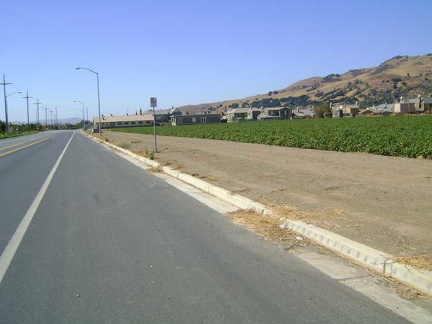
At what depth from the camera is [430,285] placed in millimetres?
4578

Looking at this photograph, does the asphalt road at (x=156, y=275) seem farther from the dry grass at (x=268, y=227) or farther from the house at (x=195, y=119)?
the house at (x=195, y=119)

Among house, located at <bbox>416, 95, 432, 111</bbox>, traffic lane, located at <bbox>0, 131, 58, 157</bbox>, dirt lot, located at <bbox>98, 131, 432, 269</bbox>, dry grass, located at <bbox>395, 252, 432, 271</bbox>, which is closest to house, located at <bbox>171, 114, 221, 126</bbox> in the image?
house, located at <bbox>416, 95, 432, 111</bbox>

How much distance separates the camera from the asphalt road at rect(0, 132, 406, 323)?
13.7ft

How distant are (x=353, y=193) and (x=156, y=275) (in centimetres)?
588

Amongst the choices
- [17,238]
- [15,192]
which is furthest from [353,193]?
[15,192]

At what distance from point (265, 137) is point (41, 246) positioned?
25072 millimetres

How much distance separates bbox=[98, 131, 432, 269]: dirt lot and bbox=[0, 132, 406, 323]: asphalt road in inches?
51.3

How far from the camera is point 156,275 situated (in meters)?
5.21

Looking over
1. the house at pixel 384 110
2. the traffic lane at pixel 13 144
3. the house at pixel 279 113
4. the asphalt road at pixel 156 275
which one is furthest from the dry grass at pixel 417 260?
the house at pixel 279 113

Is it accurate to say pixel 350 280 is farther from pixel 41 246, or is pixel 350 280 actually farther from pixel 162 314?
pixel 41 246

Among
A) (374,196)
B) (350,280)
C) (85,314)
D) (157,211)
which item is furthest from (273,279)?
(374,196)

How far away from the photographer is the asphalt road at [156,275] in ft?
13.7

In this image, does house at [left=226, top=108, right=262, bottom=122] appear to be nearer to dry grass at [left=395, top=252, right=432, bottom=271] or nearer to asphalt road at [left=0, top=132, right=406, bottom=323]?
asphalt road at [left=0, top=132, right=406, bottom=323]

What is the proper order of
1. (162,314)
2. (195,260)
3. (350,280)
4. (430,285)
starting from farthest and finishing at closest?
(195,260)
(350,280)
(430,285)
(162,314)
